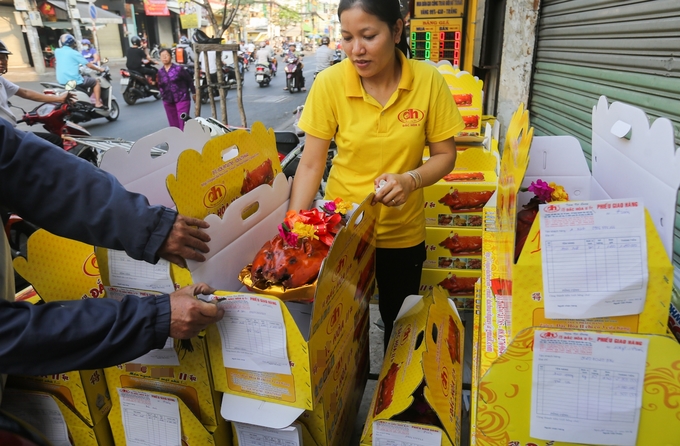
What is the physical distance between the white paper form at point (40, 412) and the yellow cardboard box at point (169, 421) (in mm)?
139

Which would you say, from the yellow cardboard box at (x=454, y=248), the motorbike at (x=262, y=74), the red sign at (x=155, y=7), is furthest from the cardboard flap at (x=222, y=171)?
the red sign at (x=155, y=7)

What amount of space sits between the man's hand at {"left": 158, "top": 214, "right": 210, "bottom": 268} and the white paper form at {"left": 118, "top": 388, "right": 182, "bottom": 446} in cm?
41

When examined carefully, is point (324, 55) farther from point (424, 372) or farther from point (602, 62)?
point (424, 372)

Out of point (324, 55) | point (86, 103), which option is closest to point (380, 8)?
point (86, 103)

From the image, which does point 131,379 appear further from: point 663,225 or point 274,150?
point 663,225

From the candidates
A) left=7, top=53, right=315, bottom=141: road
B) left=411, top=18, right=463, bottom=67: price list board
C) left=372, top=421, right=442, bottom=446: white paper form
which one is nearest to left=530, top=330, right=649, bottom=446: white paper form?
left=372, top=421, right=442, bottom=446: white paper form

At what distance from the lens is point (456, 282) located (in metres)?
2.81

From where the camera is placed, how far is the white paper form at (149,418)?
4.30 ft

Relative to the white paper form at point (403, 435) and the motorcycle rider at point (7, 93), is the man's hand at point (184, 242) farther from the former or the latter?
the motorcycle rider at point (7, 93)

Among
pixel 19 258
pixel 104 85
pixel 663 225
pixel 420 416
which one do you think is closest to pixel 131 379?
pixel 19 258

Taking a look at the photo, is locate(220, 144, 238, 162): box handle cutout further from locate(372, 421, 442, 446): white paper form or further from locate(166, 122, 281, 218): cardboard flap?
locate(372, 421, 442, 446): white paper form

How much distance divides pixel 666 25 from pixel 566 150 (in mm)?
933

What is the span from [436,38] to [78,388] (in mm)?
5571

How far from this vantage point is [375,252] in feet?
6.15
